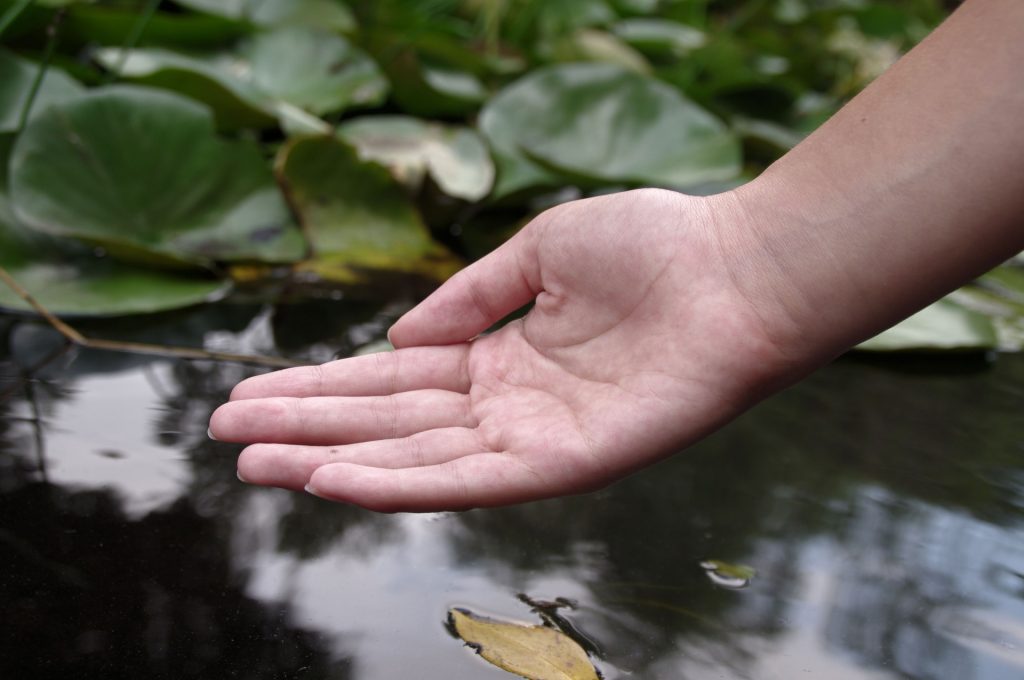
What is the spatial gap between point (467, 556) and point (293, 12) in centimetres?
171

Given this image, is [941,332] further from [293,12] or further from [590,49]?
[293,12]

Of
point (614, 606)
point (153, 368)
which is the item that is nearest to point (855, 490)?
point (614, 606)

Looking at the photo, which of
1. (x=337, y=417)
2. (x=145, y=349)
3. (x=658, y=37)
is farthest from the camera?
(x=658, y=37)

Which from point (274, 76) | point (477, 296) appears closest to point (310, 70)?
point (274, 76)

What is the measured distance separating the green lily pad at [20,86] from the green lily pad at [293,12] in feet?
2.20

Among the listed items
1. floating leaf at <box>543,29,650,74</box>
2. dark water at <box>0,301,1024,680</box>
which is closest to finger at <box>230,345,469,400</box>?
dark water at <box>0,301,1024,680</box>

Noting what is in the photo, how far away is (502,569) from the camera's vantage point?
2.71ft

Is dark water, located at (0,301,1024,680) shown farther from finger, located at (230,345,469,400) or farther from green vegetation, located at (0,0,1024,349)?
green vegetation, located at (0,0,1024,349)

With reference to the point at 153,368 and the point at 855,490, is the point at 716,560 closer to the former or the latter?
the point at 855,490

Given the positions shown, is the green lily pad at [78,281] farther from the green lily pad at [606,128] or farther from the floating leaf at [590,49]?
the floating leaf at [590,49]

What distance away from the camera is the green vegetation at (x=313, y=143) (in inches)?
52.3

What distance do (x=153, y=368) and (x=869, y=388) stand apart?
101cm

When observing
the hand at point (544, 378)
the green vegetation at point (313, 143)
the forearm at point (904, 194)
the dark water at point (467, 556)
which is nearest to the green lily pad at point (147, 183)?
the green vegetation at point (313, 143)

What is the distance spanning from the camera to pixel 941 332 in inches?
56.2
